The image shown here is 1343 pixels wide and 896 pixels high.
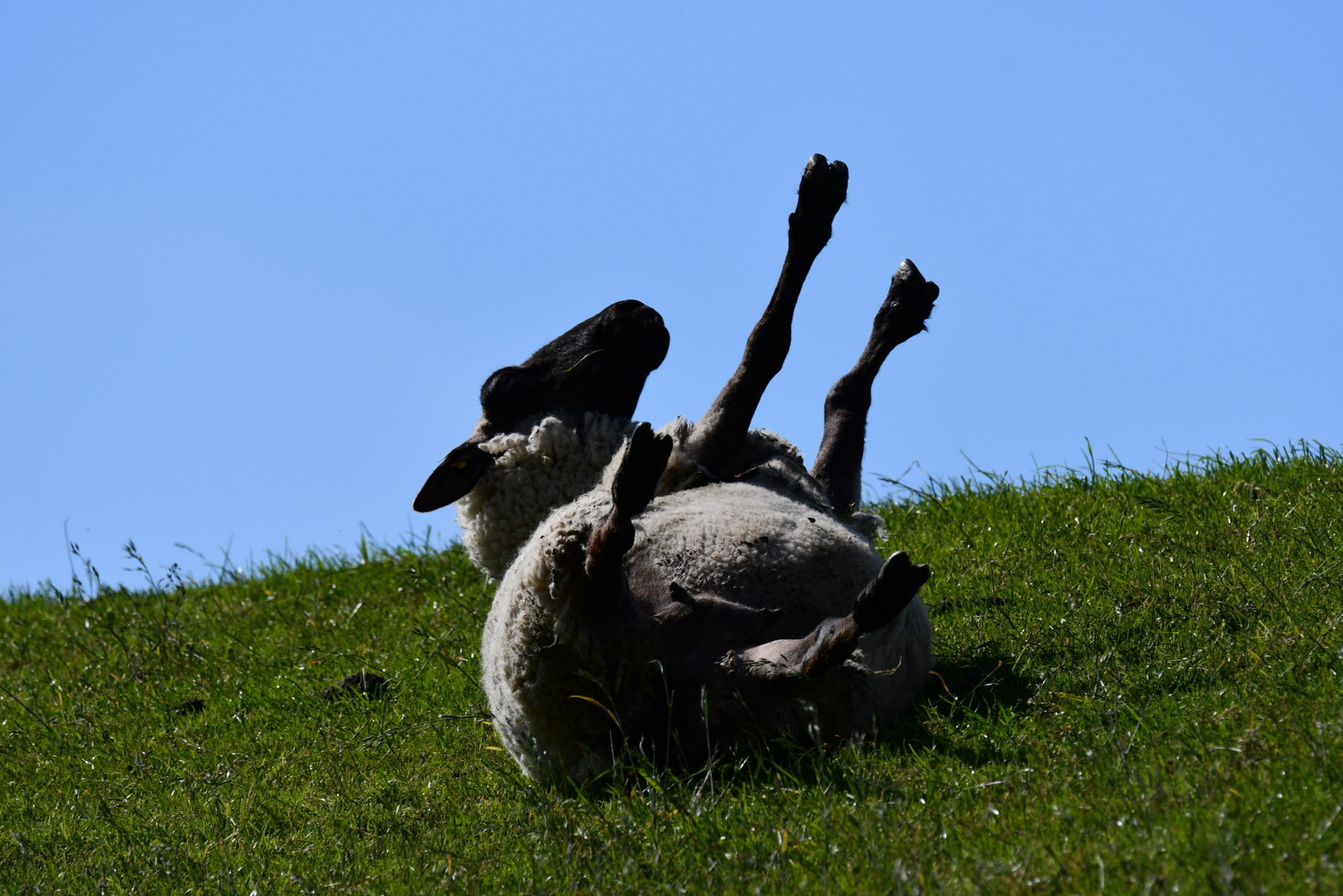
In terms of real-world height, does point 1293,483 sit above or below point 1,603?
below

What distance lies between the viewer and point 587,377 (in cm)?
463

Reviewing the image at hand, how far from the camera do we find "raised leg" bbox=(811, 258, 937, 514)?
4.57 meters

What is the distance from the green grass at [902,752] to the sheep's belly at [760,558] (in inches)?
16.3

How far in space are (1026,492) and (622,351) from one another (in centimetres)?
242

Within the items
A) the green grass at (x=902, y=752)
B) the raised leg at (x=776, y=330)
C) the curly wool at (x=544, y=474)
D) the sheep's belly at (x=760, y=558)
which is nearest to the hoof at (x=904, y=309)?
the raised leg at (x=776, y=330)

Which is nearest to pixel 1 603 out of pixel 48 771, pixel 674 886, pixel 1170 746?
pixel 48 771

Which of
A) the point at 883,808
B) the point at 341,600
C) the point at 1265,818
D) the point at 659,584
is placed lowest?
the point at 1265,818

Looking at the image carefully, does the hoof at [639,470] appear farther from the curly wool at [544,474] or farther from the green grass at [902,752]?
the curly wool at [544,474]

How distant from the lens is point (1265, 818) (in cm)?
197

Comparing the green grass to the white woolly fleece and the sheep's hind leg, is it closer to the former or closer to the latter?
the white woolly fleece

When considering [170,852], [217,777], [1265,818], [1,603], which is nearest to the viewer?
[1265,818]

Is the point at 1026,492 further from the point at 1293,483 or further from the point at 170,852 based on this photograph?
the point at 170,852

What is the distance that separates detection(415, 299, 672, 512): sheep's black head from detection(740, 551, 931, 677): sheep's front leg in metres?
1.79

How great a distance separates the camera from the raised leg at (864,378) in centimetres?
457
